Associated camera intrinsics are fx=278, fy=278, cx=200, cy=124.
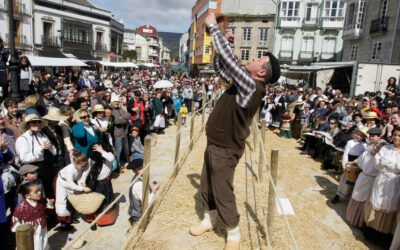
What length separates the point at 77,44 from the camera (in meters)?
35.2

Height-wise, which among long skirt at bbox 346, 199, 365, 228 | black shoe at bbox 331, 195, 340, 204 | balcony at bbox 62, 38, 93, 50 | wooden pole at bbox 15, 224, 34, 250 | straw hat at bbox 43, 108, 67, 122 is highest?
balcony at bbox 62, 38, 93, 50

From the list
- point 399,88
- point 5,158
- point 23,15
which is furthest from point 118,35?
point 5,158

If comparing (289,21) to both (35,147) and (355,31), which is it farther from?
(35,147)

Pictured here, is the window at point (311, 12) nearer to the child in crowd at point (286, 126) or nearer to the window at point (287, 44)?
the window at point (287, 44)

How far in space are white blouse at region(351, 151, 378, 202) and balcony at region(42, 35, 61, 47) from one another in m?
34.2

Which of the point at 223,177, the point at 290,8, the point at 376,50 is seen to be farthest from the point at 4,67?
the point at 290,8

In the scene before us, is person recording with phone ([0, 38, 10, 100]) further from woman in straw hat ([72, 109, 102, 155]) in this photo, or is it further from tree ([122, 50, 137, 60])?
tree ([122, 50, 137, 60])

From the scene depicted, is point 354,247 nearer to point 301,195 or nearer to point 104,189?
point 301,195

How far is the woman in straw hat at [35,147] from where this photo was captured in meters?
4.17

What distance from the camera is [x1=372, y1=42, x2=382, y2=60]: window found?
19.6 meters

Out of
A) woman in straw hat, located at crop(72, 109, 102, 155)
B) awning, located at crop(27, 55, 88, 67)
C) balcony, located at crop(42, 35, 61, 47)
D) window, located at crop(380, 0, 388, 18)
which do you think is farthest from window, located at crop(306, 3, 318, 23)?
woman in straw hat, located at crop(72, 109, 102, 155)

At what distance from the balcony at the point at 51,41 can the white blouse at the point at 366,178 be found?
3419 centimetres

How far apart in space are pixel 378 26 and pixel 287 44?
16.2 m

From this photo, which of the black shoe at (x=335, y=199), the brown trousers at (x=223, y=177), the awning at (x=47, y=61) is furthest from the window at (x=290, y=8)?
the brown trousers at (x=223, y=177)
